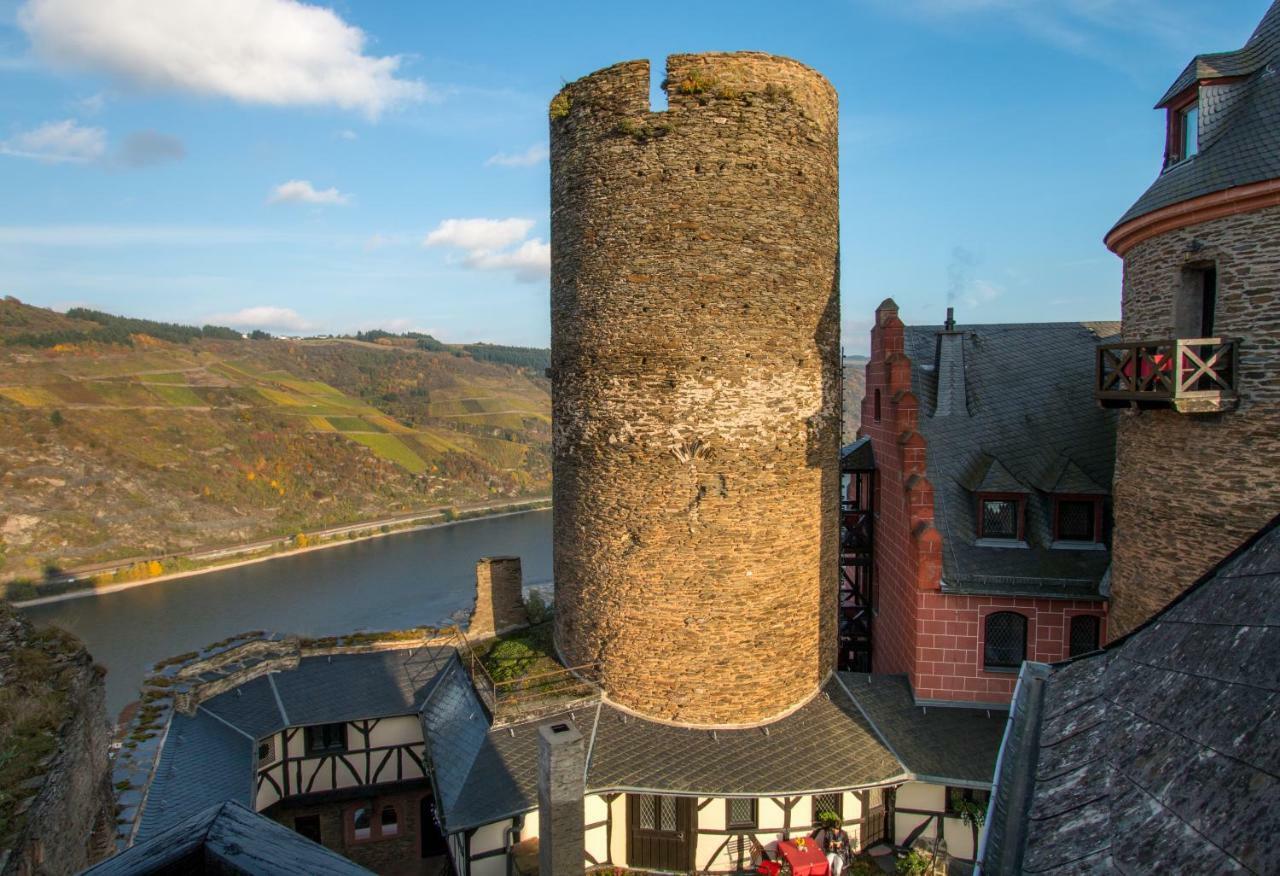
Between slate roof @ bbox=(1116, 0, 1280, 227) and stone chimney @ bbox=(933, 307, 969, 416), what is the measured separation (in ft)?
16.6

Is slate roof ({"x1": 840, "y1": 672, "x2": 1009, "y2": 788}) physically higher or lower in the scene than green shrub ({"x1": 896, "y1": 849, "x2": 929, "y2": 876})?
higher

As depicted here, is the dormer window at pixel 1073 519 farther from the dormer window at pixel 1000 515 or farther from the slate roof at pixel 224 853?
the slate roof at pixel 224 853

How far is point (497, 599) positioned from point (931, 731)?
8.90 metres

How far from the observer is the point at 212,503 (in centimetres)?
6525

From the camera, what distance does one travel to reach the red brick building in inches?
492

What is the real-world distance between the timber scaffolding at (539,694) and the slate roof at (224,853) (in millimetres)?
9608

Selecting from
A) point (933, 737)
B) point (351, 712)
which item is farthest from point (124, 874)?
point (351, 712)

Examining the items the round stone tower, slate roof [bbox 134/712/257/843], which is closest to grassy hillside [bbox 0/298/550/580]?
slate roof [bbox 134/712/257/843]

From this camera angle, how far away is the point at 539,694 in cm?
1240

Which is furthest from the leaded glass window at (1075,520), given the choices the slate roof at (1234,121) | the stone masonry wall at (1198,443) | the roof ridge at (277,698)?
the roof ridge at (277,698)

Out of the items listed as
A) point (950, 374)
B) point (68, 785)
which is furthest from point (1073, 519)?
point (68, 785)

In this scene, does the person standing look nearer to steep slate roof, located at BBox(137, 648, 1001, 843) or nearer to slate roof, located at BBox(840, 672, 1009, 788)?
steep slate roof, located at BBox(137, 648, 1001, 843)

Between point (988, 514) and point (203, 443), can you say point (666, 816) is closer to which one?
point (988, 514)

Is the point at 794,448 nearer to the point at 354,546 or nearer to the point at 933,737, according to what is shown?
the point at 933,737
